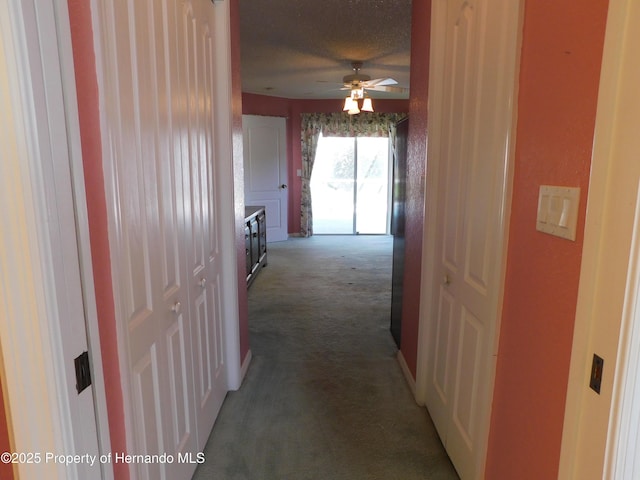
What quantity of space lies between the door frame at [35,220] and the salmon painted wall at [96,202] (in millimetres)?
97

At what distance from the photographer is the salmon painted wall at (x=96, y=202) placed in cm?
88

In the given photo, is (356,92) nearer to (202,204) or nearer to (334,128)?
(334,128)

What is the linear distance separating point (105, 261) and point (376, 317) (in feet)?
9.71

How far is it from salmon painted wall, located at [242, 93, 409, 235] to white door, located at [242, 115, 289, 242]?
306 millimetres

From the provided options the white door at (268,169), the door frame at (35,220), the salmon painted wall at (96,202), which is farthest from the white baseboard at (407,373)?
the white door at (268,169)

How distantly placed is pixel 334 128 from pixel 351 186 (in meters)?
1.16

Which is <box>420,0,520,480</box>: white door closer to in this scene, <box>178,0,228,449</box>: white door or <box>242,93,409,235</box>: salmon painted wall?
<box>178,0,228,449</box>: white door

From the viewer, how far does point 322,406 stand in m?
2.29

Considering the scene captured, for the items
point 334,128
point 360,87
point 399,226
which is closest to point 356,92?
point 360,87

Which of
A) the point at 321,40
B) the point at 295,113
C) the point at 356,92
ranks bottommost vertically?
the point at 356,92

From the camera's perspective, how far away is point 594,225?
2.50 feet

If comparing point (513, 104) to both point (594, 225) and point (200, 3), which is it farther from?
point (200, 3)

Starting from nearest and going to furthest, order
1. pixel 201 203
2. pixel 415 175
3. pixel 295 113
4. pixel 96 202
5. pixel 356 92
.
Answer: pixel 96 202 < pixel 201 203 < pixel 415 175 < pixel 356 92 < pixel 295 113

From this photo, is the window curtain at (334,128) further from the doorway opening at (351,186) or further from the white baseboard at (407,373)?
the white baseboard at (407,373)
